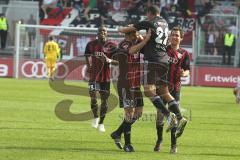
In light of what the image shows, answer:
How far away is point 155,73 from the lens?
12758 millimetres

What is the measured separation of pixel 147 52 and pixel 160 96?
2.78 ft

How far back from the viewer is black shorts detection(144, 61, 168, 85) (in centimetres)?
1272

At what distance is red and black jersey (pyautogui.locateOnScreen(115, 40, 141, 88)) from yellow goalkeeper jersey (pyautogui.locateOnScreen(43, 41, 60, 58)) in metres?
21.2

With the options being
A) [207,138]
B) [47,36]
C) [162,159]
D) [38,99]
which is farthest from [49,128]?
[47,36]

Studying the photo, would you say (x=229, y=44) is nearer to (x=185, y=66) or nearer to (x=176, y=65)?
(x=185, y=66)

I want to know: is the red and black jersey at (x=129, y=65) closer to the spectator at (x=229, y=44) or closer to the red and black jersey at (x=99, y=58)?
the red and black jersey at (x=99, y=58)

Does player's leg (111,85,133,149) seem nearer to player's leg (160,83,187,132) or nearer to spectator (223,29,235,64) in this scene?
player's leg (160,83,187,132)

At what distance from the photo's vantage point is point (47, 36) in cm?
3800

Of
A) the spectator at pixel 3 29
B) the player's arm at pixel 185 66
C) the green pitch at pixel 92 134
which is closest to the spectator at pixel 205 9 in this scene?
the spectator at pixel 3 29

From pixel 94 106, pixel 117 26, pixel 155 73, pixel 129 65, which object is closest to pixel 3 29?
pixel 117 26

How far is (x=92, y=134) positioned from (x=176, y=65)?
3277 millimetres

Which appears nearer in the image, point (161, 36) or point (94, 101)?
point (161, 36)

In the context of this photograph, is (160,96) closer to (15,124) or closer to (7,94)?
(15,124)

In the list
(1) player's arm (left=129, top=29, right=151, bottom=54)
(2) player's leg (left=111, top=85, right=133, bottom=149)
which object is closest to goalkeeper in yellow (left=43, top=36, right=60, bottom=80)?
(2) player's leg (left=111, top=85, right=133, bottom=149)
